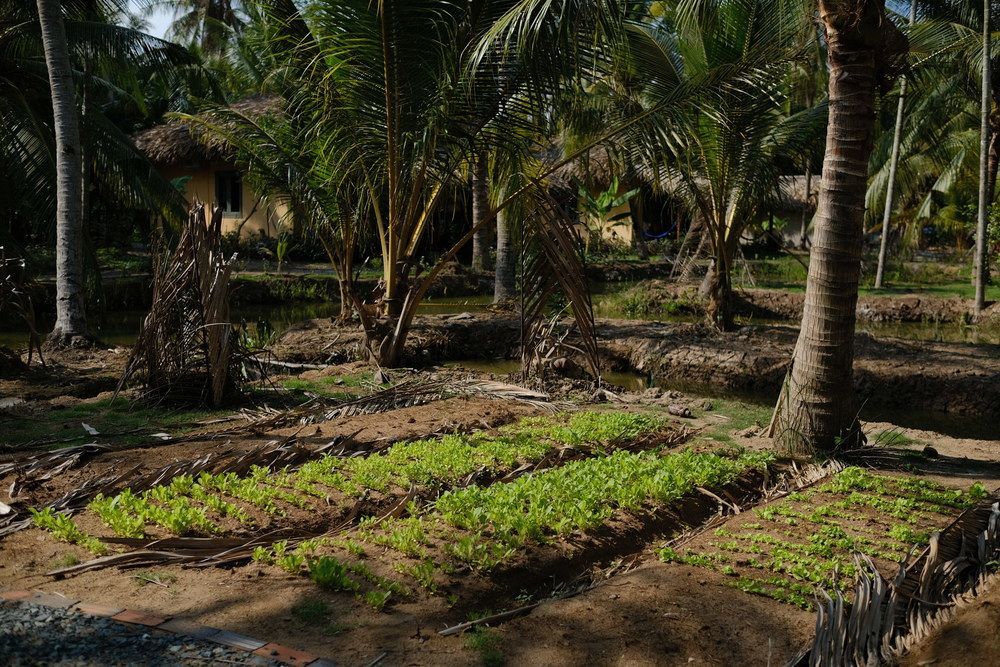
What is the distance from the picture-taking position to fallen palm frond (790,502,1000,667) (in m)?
3.49

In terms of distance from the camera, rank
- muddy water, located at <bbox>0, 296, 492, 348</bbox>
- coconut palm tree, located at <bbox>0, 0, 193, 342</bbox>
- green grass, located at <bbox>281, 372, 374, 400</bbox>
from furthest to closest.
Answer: muddy water, located at <bbox>0, 296, 492, 348</bbox> → coconut palm tree, located at <bbox>0, 0, 193, 342</bbox> → green grass, located at <bbox>281, 372, 374, 400</bbox>

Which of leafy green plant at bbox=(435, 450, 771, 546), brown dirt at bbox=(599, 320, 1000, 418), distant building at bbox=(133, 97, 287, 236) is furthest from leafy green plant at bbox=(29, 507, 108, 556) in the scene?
distant building at bbox=(133, 97, 287, 236)

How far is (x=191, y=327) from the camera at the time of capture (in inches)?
306

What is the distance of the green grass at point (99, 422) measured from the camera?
6504 millimetres

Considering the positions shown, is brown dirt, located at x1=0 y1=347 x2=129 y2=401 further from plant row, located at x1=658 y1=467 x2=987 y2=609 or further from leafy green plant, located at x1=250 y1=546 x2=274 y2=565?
plant row, located at x1=658 y1=467 x2=987 y2=609

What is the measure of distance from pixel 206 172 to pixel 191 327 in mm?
19377

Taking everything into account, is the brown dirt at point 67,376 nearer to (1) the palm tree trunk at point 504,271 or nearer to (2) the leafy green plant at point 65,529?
(2) the leafy green plant at point 65,529

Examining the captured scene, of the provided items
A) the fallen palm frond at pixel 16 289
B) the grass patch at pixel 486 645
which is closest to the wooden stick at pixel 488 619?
the grass patch at pixel 486 645

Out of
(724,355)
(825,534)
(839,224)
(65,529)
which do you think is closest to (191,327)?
(65,529)

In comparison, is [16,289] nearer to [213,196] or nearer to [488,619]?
[488,619]

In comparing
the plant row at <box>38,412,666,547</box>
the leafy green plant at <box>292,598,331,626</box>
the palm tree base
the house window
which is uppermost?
the house window

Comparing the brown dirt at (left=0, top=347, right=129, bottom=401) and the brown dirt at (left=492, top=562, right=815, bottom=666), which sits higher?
the brown dirt at (left=0, top=347, right=129, bottom=401)

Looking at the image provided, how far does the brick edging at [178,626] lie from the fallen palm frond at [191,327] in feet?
13.0

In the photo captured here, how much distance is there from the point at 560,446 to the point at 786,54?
4708mm
